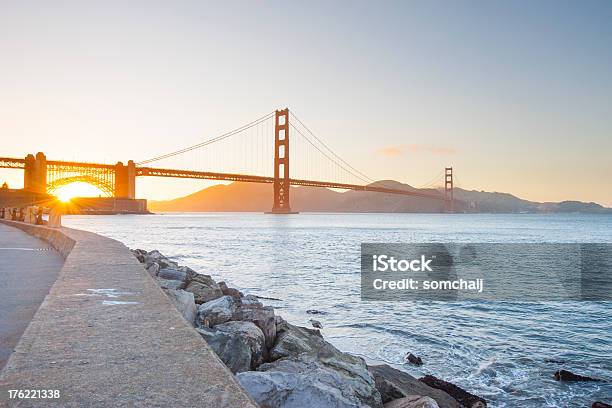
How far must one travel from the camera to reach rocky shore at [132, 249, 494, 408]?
8.72 ft

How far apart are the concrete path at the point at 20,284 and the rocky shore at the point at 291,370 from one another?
42.2 inches

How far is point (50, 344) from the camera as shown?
220 centimetres

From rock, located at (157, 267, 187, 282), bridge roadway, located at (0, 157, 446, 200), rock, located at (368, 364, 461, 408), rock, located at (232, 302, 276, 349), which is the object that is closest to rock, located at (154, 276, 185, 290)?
rock, located at (157, 267, 187, 282)

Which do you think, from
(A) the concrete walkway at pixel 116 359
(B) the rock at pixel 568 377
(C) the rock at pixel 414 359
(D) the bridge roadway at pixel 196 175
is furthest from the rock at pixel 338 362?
(D) the bridge roadway at pixel 196 175

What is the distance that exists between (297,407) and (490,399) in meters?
3.40

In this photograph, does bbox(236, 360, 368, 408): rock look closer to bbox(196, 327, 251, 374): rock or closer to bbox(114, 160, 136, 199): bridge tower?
bbox(196, 327, 251, 374): rock

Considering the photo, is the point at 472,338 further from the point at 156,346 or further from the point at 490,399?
the point at 156,346

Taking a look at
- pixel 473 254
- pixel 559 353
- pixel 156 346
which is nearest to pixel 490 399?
pixel 559 353

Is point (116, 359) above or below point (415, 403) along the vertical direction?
above

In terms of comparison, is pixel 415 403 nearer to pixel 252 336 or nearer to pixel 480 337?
pixel 252 336

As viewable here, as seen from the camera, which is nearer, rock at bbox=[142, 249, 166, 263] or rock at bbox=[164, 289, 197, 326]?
rock at bbox=[164, 289, 197, 326]

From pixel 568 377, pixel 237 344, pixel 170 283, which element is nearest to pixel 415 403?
pixel 237 344

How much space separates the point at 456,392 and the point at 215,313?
8.52 feet

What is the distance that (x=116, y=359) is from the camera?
2020mm
